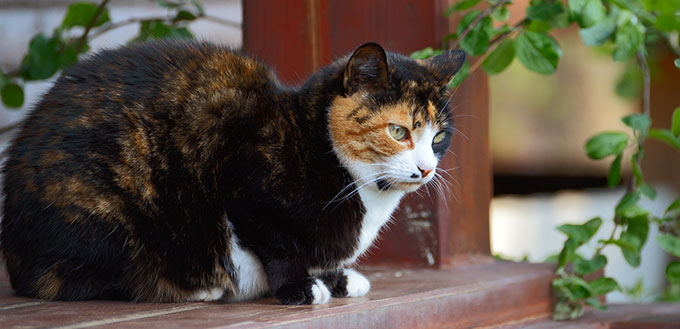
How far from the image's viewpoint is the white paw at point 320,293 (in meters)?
1.93

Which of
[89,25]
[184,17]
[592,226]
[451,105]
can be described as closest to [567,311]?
[592,226]

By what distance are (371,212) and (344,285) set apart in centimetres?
20

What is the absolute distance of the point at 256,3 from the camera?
9.71ft

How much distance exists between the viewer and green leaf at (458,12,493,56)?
2.45 metres

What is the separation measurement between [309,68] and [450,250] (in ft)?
2.58

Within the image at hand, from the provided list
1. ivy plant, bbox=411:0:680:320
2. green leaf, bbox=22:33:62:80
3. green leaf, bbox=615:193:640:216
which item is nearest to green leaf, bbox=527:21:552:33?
ivy plant, bbox=411:0:680:320

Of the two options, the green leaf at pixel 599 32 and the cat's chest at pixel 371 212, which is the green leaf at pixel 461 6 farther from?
the cat's chest at pixel 371 212

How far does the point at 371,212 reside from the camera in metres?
2.08

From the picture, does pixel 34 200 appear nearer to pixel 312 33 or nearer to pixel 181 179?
pixel 181 179

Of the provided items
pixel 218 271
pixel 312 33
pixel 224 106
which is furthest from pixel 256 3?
pixel 218 271

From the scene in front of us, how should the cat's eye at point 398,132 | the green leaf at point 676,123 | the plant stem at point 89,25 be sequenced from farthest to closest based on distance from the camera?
the plant stem at point 89,25 < the green leaf at point 676,123 < the cat's eye at point 398,132

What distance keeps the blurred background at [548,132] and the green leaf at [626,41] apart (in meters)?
1.25

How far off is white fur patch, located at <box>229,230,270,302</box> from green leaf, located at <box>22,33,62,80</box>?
1.41 meters

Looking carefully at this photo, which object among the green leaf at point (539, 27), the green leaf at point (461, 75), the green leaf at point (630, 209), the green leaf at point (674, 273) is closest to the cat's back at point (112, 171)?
the green leaf at point (461, 75)
